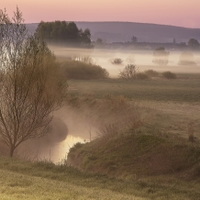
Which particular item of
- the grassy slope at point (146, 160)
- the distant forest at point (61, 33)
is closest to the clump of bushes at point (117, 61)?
the distant forest at point (61, 33)

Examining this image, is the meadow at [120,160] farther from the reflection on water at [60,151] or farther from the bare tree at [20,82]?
the bare tree at [20,82]

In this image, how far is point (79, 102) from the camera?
34500 millimetres

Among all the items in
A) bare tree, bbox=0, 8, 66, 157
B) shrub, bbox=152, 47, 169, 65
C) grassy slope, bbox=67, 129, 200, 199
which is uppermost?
shrub, bbox=152, 47, 169, 65

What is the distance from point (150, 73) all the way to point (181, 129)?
183ft

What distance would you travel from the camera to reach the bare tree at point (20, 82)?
1928cm

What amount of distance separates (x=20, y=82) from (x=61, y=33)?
52421 millimetres

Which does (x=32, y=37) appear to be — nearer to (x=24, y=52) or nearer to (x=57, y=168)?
(x=24, y=52)

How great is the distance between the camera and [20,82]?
63.6ft

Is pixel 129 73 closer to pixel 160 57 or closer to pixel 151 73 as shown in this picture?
pixel 151 73

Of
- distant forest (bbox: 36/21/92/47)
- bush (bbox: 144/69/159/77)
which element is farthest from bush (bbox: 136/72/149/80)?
distant forest (bbox: 36/21/92/47)

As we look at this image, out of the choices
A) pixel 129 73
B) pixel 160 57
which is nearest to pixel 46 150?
pixel 129 73

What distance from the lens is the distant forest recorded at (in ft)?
227

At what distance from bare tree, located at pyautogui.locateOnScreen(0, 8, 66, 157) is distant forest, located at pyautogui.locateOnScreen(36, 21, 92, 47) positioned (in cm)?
4722

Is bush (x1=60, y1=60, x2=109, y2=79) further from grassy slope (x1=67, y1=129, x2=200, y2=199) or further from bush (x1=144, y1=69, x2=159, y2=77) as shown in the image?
grassy slope (x1=67, y1=129, x2=200, y2=199)
